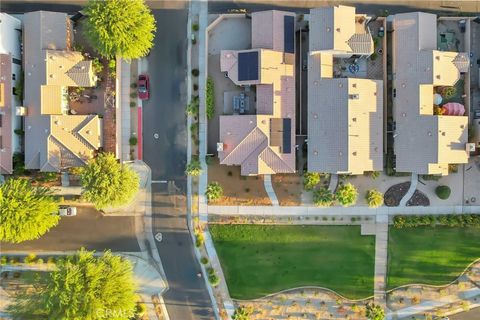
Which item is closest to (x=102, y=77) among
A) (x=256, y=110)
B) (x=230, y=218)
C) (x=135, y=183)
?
(x=135, y=183)

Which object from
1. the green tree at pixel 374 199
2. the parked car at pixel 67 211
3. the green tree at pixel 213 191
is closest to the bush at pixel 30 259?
the parked car at pixel 67 211

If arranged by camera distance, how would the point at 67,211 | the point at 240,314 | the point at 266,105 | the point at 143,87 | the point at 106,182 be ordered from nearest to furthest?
the point at 106,182
the point at 266,105
the point at 240,314
the point at 67,211
the point at 143,87

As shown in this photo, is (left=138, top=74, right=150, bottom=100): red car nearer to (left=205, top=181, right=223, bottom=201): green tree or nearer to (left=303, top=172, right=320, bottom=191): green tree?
(left=205, top=181, right=223, bottom=201): green tree

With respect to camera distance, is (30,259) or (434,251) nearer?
(30,259)

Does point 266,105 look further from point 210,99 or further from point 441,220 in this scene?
point 441,220

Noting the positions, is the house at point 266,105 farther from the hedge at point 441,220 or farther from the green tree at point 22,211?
the green tree at point 22,211

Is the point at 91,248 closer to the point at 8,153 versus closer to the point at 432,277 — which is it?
the point at 8,153

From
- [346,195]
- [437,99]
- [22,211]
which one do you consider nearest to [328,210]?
[346,195]
